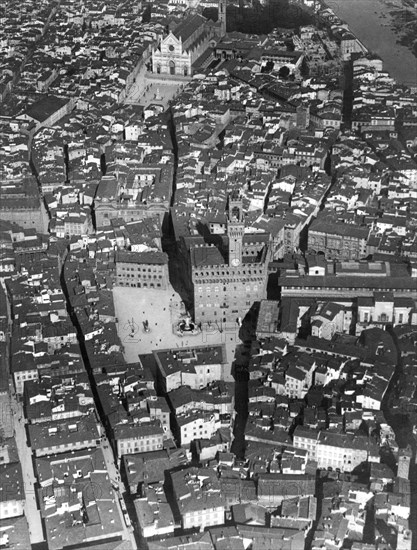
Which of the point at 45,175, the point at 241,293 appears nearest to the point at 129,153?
the point at 45,175

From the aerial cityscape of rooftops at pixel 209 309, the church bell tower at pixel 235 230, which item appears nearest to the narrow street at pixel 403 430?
the aerial cityscape of rooftops at pixel 209 309

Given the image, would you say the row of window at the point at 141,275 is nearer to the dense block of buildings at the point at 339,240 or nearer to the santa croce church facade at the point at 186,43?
the dense block of buildings at the point at 339,240

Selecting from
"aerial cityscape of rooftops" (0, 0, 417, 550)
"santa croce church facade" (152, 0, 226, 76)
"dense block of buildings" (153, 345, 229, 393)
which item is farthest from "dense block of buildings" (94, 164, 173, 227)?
"santa croce church facade" (152, 0, 226, 76)

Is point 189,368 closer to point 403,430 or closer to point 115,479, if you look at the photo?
point 115,479

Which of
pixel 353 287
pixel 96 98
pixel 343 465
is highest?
pixel 96 98

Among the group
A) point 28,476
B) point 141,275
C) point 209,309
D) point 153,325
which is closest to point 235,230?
point 209,309

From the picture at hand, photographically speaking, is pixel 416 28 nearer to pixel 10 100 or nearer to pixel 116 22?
pixel 116 22

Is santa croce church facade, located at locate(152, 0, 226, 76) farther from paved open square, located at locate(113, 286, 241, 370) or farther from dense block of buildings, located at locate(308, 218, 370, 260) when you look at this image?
paved open square, located at locate(113, 286, 241, 370)

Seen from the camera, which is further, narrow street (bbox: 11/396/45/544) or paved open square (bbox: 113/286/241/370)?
paved open square (bbox: 113/286/241/370)
